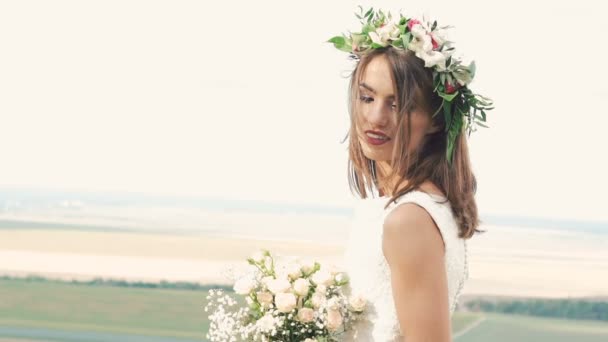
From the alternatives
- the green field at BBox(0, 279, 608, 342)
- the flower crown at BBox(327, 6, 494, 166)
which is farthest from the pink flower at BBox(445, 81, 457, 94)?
the green field at BBox(0, 279, 608, 342)

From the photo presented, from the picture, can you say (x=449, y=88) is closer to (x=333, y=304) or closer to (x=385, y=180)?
(x=385, y=180)

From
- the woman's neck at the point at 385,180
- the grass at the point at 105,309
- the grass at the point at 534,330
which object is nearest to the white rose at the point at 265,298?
the woman's neck at the point at 385,180

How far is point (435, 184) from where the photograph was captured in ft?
6.81

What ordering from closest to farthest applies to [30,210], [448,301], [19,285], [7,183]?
[448,301], [7,183], [30,210], [19,285]

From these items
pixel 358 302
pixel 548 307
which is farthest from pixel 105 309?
pixel 358 302

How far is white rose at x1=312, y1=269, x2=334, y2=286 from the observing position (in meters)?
2.15

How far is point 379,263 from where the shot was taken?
202cm

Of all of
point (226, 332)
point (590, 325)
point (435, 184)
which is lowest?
point (590, 325)

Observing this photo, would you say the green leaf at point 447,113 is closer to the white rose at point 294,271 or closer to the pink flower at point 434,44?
the pink flower at point 434,44

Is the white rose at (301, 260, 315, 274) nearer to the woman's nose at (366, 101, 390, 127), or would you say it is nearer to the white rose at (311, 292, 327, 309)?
the white rose at (311, 292, 327, 309)

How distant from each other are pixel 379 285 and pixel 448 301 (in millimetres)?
155

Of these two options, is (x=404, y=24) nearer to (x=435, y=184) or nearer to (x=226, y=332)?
(x=435, y=184)

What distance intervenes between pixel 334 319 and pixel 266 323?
0.15 metres

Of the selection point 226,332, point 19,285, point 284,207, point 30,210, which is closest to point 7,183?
point 30,210
